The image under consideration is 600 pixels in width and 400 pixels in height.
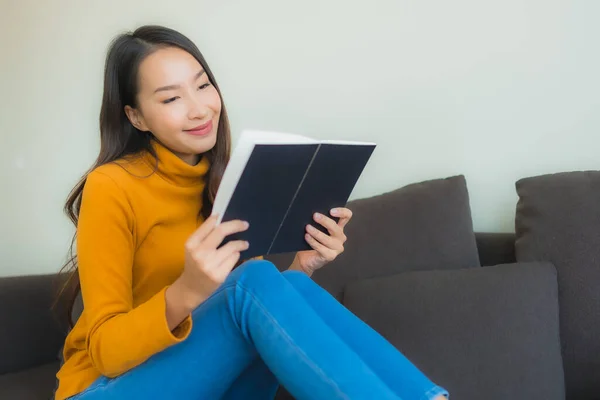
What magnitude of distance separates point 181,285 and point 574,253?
0.81 meters

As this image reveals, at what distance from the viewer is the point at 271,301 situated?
2.86 feet

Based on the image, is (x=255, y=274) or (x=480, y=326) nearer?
(x=255, y=274)

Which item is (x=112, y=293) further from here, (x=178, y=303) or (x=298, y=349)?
(x=298, y=349)

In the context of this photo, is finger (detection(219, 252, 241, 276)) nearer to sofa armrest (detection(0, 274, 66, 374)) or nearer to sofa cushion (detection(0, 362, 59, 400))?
sofa cushion (detection(0, 362, 59, 400))

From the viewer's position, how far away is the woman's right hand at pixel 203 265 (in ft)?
2.78

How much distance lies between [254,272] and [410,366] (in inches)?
10.5

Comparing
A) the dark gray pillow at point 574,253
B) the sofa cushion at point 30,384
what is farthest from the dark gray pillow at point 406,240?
the sofa cushion at point 30,384

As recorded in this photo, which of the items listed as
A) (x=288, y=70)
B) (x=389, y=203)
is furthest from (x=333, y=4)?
(x=389, y=203)

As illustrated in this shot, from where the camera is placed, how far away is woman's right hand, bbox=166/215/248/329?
846 millimetres

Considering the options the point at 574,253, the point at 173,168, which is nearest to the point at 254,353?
the point at 173,168

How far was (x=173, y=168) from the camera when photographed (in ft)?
3.71

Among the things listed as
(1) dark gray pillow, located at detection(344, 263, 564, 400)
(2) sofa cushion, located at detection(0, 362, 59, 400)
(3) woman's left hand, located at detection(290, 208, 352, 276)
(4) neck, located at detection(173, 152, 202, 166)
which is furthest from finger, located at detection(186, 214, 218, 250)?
(2) sofa cushion, located at detection(0, 362, 59, 400)

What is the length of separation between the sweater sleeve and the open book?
0.17m

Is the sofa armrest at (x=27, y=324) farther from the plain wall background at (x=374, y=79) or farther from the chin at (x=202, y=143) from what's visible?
the chin at (x=202, y=143)
